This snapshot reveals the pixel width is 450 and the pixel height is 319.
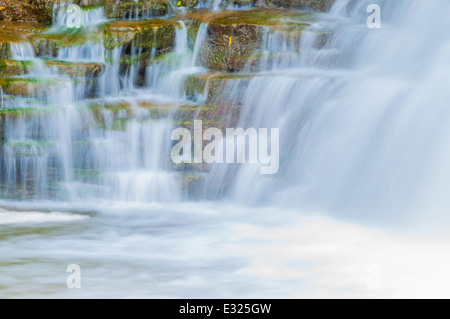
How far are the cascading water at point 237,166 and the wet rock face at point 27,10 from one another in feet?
2.05

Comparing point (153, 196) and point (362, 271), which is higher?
point (362, 271)

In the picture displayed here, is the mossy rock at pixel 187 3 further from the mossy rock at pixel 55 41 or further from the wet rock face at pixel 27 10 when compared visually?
the wet rock face at pixel 27 10

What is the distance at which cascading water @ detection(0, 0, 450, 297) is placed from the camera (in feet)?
21.5

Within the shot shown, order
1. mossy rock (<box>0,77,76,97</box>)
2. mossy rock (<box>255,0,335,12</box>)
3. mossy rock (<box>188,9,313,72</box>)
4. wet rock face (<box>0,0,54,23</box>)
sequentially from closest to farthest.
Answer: mossy rock (<box>0,77,76,97</box>) < mossy rock (<box>188,9,313,72</box>) < mossy rock (<box>255,0,335,12</box>) < wet rock face (<box>0,0,54,23</box>)

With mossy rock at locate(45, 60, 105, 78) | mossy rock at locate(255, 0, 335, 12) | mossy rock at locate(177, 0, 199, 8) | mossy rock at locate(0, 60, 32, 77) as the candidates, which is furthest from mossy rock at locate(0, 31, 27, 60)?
mossy rock at locate(255, 0, 335, 12)

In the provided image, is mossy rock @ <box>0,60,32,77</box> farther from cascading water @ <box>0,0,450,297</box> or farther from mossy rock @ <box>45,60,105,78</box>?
mossy rock @ <box>45,60,105,78</box>

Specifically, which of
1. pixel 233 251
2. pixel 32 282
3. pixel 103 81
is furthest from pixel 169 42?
pixel 32 282

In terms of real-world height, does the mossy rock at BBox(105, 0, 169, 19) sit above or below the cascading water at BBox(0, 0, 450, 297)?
above

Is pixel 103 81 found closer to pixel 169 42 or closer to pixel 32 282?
pixel 169 42

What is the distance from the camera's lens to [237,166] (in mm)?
9773

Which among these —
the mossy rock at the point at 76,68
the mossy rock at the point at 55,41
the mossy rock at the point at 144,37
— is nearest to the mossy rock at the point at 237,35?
the mossy rock at the point at 144,37

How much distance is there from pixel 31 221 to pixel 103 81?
12.3ft

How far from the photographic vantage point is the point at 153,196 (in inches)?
386

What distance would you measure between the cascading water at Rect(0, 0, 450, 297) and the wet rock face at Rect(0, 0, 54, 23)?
62 centimetres
